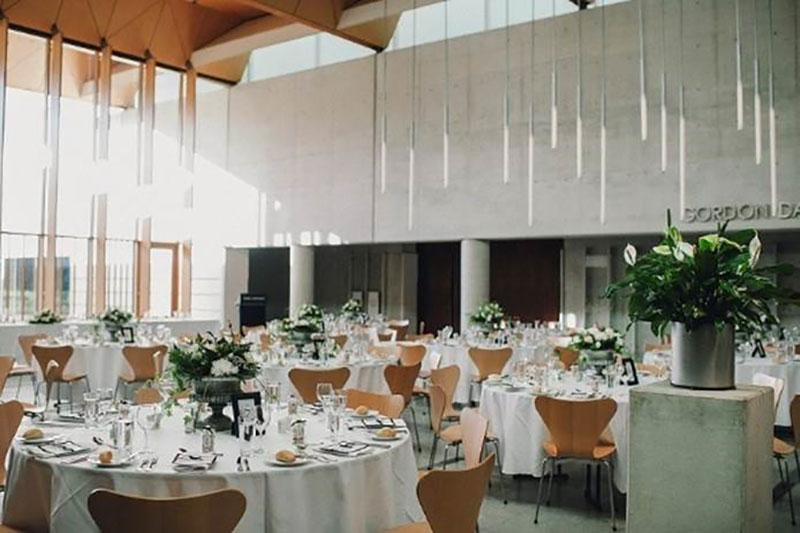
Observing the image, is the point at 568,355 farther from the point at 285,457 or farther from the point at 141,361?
the point at 285,457

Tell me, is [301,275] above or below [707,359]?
above

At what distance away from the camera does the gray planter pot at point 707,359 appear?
9.71 ft

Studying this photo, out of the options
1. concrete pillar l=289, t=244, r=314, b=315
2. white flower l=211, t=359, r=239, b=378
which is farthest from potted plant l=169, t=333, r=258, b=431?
concrete pillar l=289, t=244, r=314, b=315

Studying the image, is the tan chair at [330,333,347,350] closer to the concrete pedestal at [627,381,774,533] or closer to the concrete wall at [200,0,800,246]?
the concrete wall at [200,0,800,246]

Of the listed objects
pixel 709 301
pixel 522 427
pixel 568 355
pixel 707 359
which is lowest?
pixel 522 427

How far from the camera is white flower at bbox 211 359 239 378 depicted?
392 centimetres

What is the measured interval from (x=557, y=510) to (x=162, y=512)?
3.51m

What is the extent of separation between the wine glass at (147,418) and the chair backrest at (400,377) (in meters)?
2.54

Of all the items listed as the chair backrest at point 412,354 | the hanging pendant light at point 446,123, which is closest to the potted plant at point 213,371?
the chair backrest at point 412,354

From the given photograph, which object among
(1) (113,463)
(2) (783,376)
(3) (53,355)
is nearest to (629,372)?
(2) (783,376)

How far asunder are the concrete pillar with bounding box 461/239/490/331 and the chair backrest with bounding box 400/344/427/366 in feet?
17.2

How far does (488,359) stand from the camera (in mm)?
8875

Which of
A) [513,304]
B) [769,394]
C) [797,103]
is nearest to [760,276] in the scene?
[769,394]

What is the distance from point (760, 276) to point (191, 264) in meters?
15.6
